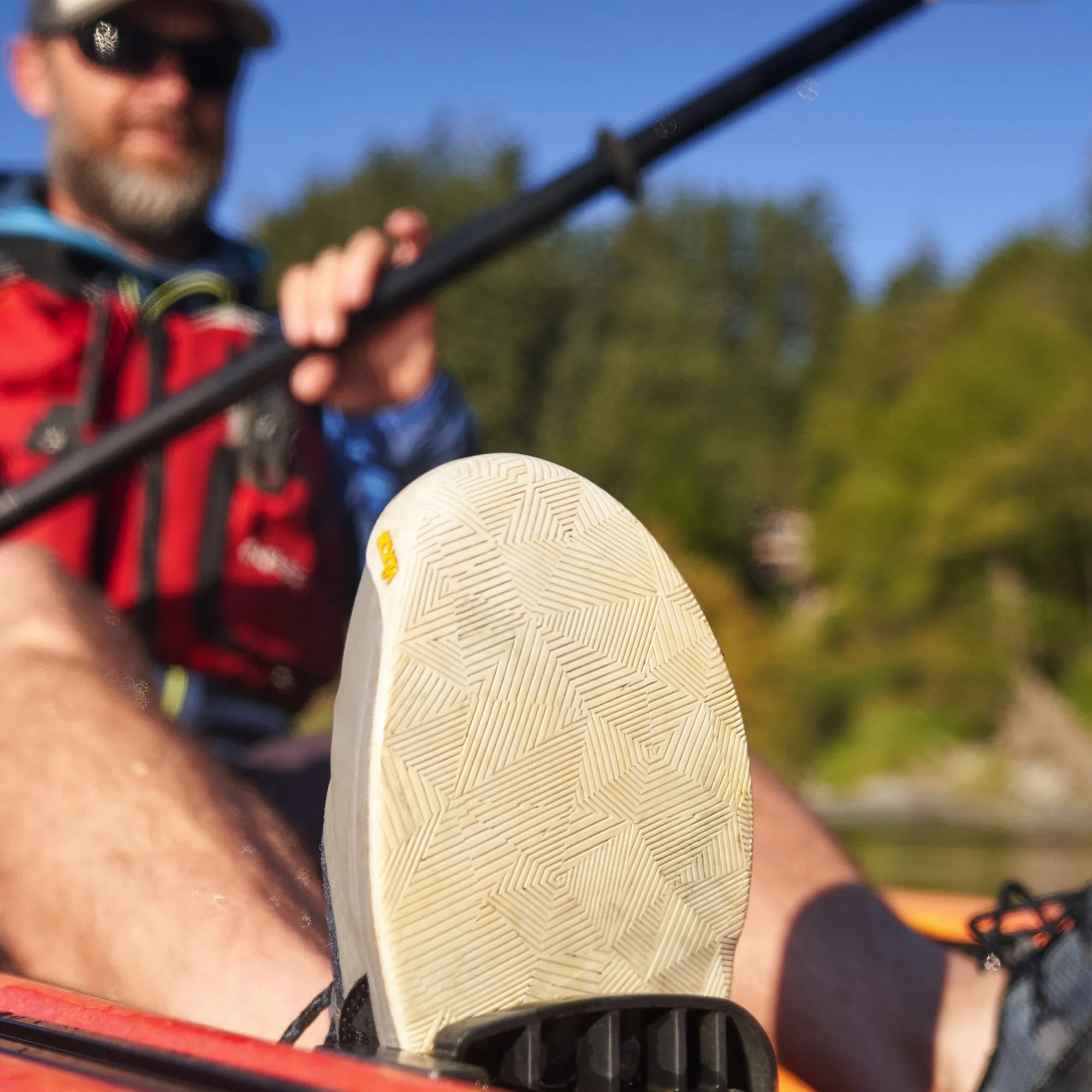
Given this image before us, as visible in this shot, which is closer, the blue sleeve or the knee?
the knee

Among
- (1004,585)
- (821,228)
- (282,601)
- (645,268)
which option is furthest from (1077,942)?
(821,228)

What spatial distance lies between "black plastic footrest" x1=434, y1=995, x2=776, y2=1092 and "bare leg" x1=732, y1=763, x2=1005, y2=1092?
0.89 feet

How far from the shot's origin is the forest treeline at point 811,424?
12383 millimetres

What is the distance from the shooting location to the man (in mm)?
652

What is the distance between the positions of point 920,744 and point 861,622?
2485 millimetres

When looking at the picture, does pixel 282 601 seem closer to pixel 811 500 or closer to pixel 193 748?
pixel 193 748

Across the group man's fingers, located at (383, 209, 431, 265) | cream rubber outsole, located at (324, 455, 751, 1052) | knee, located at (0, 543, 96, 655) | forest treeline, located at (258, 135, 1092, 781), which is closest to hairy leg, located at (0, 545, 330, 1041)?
knee, located at (0, 543, 96, 655)

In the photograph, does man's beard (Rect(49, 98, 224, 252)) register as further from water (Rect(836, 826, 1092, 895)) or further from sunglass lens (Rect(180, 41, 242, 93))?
water (Rect(836, 826, 1092, 895))

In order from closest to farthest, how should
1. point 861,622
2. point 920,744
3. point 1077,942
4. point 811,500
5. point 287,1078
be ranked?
point 287,1078
point 1077,942
point 920,744
point 861,622
point 811,500

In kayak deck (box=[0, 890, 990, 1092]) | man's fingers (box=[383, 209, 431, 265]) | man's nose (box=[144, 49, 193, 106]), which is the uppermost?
man's nose (box=[144, 49, 193, 106])

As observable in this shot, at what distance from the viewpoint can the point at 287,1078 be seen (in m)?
0.45

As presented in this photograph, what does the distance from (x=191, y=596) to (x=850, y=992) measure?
25.2 inches

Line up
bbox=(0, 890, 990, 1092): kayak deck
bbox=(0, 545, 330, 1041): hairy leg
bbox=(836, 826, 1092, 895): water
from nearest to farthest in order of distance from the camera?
bbox=(0, 890, 990, 1092): kayak deck < bbox=(0, 545, 330, 1041): hairy leg < bbox=(836, 826, 1092, 895): water

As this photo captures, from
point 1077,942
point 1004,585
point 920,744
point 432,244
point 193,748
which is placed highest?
point 432,244
